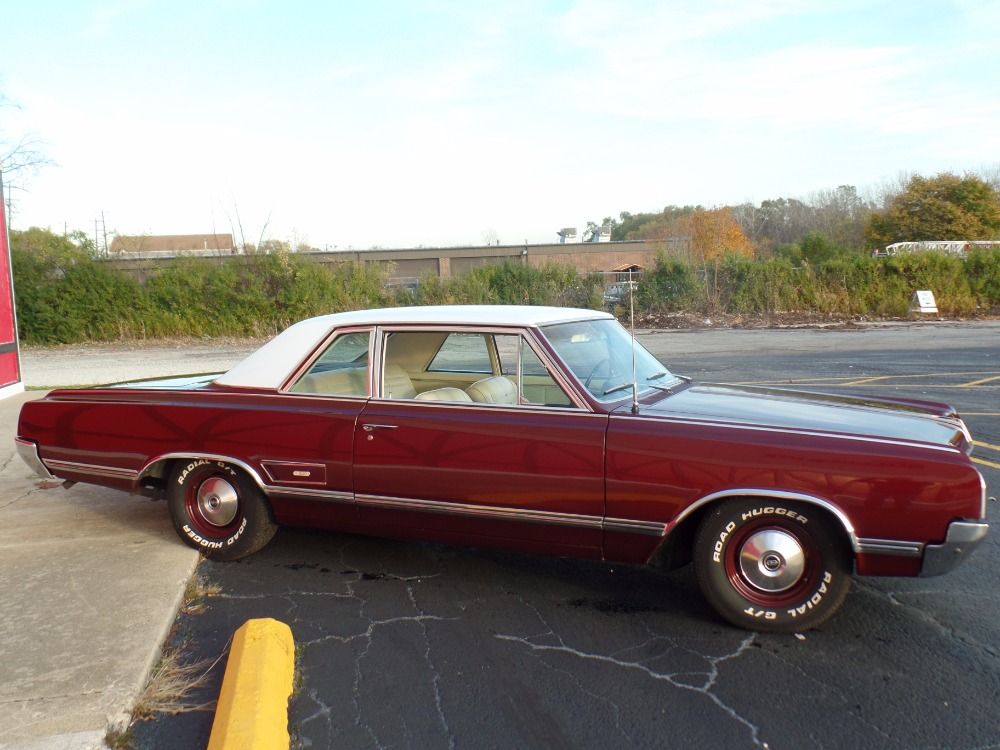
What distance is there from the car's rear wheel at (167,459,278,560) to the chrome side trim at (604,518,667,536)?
1.98 metres

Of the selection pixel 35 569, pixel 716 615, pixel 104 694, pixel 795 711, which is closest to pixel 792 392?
pixel 716 615

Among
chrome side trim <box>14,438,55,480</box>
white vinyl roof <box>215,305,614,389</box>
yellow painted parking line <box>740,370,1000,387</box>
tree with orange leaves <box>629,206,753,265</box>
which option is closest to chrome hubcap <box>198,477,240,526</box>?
white vinyl roof <box>215,305,614,389</box>

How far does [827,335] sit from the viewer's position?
789 inches

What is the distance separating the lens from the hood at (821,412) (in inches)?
146

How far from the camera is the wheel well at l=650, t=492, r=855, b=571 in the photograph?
354 centimetres

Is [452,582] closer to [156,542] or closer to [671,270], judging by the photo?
[156,542]

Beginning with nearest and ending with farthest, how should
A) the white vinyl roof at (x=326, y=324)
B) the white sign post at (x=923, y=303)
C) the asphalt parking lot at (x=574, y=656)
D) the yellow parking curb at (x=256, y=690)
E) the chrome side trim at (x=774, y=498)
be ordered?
the yellow parking curb at (x=256, y=690) → the asphalt parking lot at (x=574, y=656) → the chrome side trim at (x=774, y=498) → the white vinyl roof at (x=326, y=324) → the white sign post at (x=923, y=303)

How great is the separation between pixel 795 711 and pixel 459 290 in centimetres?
2211

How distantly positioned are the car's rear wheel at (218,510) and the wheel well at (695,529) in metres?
2.20

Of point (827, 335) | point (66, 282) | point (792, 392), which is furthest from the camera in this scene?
point (66, 282)

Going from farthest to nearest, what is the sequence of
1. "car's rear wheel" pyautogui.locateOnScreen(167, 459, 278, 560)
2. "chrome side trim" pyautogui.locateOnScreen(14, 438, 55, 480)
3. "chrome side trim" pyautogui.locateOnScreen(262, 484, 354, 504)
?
1. "chrome side trim" pyautogui.locateOnScreen(14, 438, 55, 480)
2. "car's rear wheel" pyautogui.locateOnScreen(167, 459, 278, 560)
3. "chrome side trim" pyautogui.locateOnScreen(262, 484, 354, 504)

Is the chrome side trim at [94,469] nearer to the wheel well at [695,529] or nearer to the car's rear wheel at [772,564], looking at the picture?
the wheel well at [695,529]

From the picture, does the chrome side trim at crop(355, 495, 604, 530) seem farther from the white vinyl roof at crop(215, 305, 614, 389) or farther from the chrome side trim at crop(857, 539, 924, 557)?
the chrome side trim at crop(857, 539, 924, 557)

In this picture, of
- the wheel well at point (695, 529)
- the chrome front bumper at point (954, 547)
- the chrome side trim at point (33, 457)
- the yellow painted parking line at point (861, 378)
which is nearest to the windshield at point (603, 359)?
the wheel well at point (695, 529)
